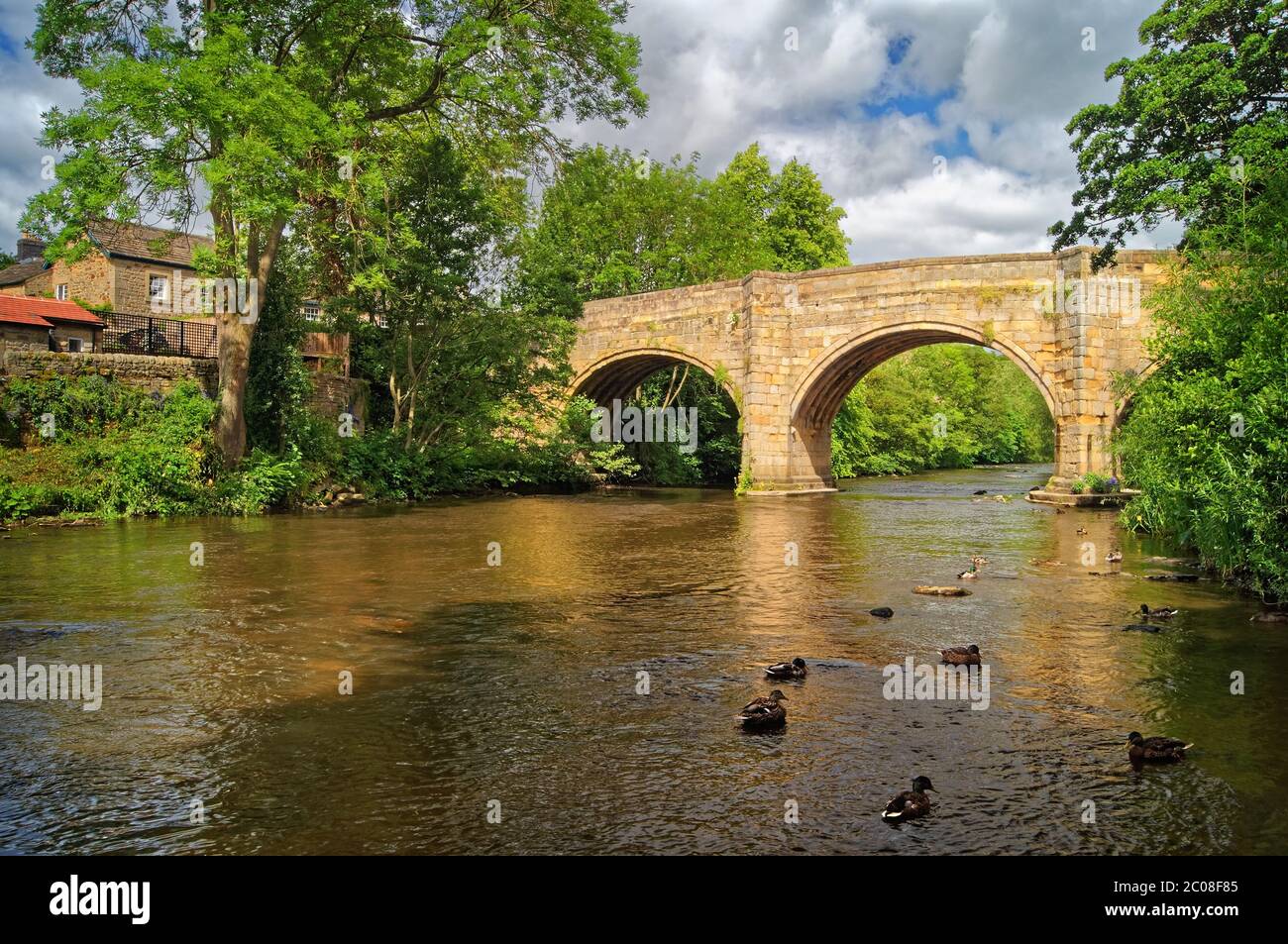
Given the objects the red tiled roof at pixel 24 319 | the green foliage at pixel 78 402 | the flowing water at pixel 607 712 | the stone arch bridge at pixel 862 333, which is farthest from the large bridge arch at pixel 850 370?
the red tiled roof at pixel 24 319

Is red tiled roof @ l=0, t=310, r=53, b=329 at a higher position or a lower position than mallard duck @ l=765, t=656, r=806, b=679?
higher

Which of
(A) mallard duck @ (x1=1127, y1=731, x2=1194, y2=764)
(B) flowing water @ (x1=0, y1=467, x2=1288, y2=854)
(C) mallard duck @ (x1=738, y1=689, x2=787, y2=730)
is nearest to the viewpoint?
(B) flowing water @ (x1=0, y1=467, x2=1288, y2=854)

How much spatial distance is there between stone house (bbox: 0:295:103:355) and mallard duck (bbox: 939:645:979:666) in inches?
1091

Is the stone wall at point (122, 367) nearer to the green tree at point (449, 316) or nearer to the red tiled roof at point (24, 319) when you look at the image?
the green tree at point (449, 316)

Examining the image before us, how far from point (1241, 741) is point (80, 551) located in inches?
508

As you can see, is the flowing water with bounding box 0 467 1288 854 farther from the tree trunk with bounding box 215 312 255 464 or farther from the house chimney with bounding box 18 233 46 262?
the house chimney with bounding box 18 233 46 262

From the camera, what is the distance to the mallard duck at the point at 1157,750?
470 centimetres

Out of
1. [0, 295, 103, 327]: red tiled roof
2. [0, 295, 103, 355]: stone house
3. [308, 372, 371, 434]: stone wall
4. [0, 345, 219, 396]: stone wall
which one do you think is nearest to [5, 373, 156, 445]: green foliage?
[0, 345, 219, 396]: stone wall

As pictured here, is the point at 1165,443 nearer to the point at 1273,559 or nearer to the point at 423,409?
the point at 1273,559

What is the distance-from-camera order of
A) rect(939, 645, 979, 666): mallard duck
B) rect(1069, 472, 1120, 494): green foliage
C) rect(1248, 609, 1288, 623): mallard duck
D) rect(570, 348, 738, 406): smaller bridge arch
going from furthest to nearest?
rect(570, 348, 738, 406): smaller bridge arch, rect(1069, 472, 1120, 494): green foliage, rect(1248, 609, 1288, 623): mallard duck, rect(939, 645, 979, 666): mallard duck

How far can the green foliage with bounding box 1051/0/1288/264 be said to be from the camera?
1509 centimetres

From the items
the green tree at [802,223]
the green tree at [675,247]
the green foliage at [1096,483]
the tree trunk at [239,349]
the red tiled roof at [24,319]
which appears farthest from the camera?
the green tree at [802,223]

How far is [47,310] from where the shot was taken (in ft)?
98.5

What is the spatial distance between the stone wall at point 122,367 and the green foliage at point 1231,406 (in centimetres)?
1719
